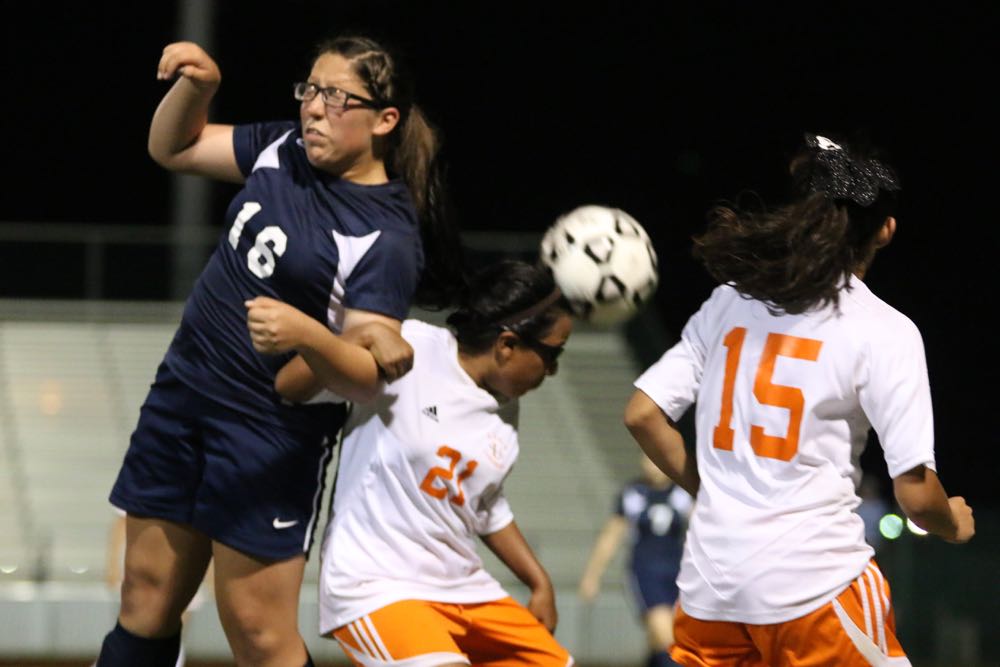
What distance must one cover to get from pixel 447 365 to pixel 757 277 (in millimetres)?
1074

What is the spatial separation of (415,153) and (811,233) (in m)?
1.04

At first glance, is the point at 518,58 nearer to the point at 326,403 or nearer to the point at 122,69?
the point at 122,69

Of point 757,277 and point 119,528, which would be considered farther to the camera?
point 119,528

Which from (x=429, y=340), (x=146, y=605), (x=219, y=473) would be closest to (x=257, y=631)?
(x=146, y=605)

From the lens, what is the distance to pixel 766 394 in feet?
11.2

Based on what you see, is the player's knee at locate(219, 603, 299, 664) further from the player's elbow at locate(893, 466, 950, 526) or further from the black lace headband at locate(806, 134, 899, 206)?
the black lace headband at locate(806, 134, 899, 206)

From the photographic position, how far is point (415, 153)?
4031 millimetres

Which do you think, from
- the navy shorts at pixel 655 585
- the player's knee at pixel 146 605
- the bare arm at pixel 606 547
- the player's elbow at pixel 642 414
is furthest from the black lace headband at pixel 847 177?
the bare arm at pixel 606 547

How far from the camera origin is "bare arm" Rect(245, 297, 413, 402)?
346 cm

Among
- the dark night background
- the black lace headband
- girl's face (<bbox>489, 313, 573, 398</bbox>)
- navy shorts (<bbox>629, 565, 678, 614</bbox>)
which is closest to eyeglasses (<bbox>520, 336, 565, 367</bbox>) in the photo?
girl's face (<bbox>489, 313, 573, 398</bbox>)

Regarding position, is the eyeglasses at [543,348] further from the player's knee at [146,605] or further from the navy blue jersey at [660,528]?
the navy blue jersey at [660,528]

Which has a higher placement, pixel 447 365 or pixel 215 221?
pixel 447 365

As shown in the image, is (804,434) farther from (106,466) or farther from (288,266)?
(106,466)

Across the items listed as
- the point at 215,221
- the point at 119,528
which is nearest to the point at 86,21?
the point at 215,221
